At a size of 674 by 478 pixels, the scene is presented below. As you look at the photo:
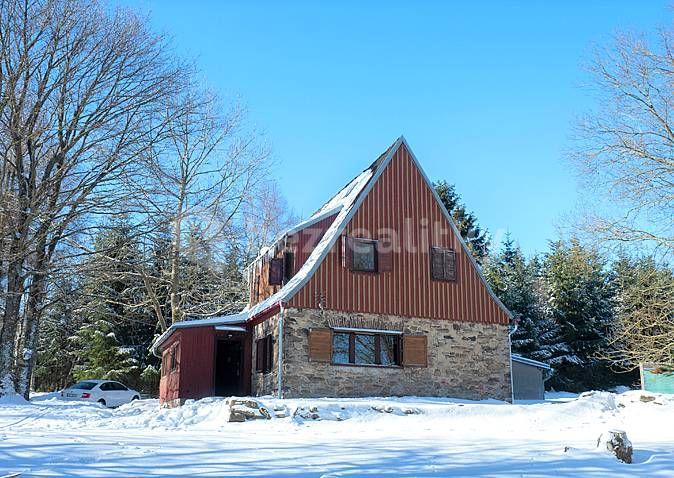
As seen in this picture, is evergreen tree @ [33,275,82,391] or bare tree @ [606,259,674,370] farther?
evergreen tree @ [33,275,82,391]

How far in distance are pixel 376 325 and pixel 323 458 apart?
427 inches

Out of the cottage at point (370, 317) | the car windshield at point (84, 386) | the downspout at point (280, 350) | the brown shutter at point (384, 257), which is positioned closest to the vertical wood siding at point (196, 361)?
the cottage at point (370, 317)

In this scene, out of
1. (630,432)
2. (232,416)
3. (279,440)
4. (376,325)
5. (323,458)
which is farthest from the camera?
(376,325)

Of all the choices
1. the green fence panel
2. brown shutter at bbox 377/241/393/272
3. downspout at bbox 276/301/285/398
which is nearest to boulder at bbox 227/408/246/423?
downspout at bbox 276/301/285/398

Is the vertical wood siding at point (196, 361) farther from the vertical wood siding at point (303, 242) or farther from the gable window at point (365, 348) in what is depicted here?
the gable window at point (365, 348)

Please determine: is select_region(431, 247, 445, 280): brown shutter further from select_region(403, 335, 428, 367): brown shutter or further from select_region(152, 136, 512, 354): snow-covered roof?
select_region(403, 335, 428, 367): brown shutter

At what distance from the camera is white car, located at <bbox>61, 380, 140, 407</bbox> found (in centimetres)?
2639

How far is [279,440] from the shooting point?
410 inches

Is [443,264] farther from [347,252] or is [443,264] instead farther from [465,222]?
[465,222]

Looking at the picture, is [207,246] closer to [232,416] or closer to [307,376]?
[307,376]

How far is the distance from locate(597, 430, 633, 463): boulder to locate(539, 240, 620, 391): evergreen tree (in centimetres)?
2981

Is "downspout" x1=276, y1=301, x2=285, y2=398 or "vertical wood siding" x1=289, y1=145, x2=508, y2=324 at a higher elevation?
"vertical wood siding" x1=289, y1=145, x2=508, y2=324

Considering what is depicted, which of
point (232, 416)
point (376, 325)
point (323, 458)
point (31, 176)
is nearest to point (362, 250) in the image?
point (376, 325)

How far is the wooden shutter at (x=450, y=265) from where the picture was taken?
20531 mm
